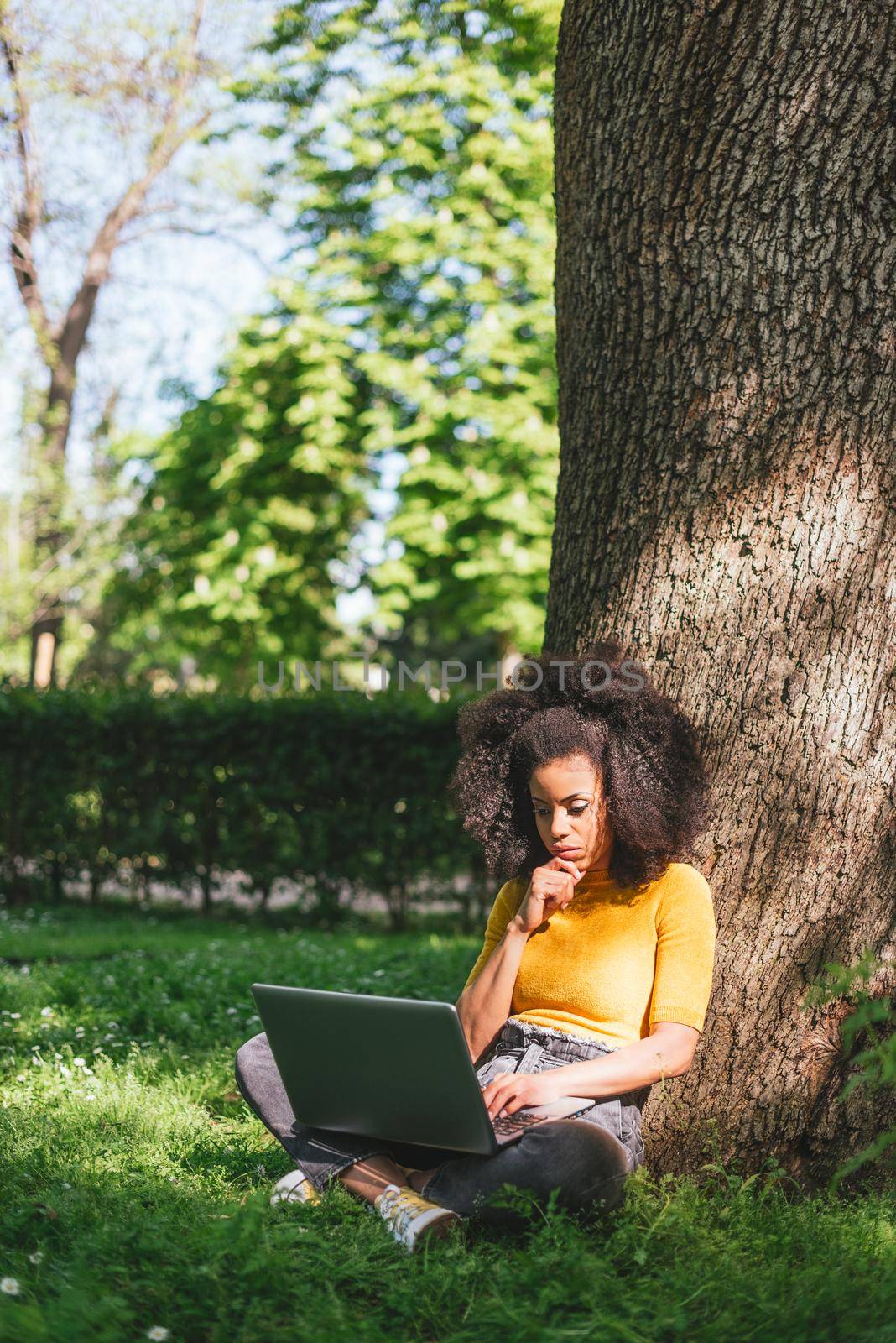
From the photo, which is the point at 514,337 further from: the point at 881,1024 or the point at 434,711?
the point at 881,1024

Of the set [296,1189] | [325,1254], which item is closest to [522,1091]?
[325,1254]

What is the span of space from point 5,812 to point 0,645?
1134 cm

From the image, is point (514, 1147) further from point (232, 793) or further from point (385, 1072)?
point (232, 793)

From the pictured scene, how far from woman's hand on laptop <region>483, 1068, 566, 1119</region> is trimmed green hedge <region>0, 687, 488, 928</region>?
6448 millimetres

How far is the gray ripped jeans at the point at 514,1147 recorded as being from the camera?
285 cm

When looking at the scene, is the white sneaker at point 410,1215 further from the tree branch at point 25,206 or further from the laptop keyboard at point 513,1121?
the tree branch at point 25,206

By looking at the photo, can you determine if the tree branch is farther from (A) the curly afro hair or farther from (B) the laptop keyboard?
(B) the laptop keyboard

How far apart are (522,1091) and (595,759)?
913 millimetres

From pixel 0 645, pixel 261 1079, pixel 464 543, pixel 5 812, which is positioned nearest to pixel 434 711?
pixel 5 812

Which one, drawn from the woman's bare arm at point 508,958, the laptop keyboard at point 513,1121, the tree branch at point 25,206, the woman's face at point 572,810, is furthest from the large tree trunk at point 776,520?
the tree branch at point 25,206

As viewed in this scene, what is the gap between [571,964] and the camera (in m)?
3.27

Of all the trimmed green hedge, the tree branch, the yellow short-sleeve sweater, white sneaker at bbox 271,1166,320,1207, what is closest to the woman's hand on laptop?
the yellow short-sleeve sweater

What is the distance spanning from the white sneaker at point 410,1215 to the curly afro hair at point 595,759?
96 cm

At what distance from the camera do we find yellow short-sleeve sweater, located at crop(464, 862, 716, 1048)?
3137 mm
